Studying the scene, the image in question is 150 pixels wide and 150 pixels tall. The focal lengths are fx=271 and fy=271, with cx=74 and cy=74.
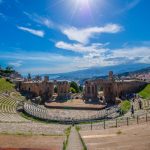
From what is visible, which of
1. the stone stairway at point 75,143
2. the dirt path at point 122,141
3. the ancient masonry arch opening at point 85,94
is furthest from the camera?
the ancient masonry arch opening at point 85,94

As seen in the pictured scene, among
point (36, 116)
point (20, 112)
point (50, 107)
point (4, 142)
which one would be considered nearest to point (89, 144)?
point (4, 142)

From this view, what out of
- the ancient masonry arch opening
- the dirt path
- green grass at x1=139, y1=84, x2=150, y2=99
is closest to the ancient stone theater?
the ancient masonry arch opening

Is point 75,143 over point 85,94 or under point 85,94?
under

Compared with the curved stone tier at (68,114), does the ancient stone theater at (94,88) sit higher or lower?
higher

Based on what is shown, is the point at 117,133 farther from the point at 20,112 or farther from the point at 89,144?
the point at 20,112

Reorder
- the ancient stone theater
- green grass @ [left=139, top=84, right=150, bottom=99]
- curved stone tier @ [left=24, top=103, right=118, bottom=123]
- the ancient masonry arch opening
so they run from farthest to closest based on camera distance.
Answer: the ancient stone theater < green grass @ [left=139, top=84, right=150, bottom=99] < the ancient masonry arch opening < curved stone tier @ [left=24, top=103, right=118, bottom=123]

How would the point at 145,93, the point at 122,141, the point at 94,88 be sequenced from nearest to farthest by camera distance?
the point at 122,141 < the point at 145,93 < the point at 94,88

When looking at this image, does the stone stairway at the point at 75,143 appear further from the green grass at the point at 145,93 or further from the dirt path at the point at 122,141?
the green grass at the point at 145,93

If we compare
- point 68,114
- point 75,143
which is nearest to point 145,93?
point 68,114

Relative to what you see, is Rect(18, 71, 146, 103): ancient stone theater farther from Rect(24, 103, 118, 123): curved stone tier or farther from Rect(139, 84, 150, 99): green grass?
Rect(24, 103, 118, 123): curved stone tier

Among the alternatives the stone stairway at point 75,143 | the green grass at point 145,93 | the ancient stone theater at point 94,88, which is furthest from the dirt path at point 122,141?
the ancient stone theater at point 94,88

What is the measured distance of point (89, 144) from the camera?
21391 mm

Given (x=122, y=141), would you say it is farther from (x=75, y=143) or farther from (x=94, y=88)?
(x=94, y=88)

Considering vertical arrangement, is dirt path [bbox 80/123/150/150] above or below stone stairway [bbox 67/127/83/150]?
above
